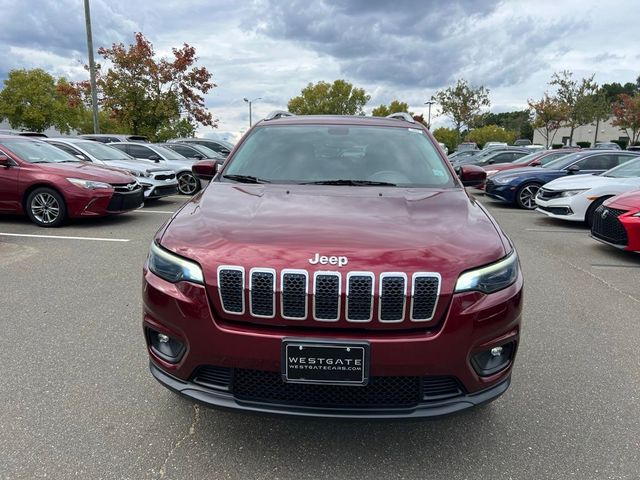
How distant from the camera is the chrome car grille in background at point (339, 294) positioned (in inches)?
80.0

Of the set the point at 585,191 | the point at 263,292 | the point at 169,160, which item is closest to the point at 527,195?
the point at 585,191

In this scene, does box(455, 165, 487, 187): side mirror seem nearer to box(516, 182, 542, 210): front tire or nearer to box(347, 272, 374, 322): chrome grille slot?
box(347, 272, 374, 322): chrome grille slot

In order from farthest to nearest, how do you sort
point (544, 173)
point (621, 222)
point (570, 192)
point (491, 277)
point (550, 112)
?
point (550, 112)
point (544, 173)
point (570, 192)
point (621, 222)
point (491, 277)

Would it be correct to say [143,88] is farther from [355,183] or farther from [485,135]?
[485,135]

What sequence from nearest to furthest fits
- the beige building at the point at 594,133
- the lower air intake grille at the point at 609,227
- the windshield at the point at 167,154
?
1. the lower air intake grille at the point at 609,227
2. the windshield at the point at 167,154
3. the beige building at the point at 594,133

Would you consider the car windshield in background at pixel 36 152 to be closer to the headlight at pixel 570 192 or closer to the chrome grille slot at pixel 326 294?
the chrome grille slot at pixel 326 294

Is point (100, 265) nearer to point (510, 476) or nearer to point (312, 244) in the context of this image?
point (312, 244)

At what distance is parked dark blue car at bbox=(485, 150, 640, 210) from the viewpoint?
470 inches

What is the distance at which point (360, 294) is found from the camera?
2031 mm

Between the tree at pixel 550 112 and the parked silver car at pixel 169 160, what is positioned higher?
the tree at pixel 550 112

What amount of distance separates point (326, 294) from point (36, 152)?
8754mm

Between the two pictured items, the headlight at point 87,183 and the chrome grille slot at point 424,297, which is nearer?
the chrome grille slot at point 424,297

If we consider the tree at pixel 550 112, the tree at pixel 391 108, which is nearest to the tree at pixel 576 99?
the tree at pixel 550 112

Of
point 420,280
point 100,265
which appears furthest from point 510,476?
point 100,265
